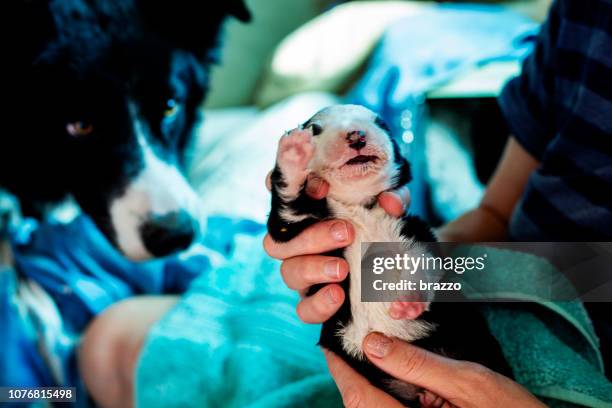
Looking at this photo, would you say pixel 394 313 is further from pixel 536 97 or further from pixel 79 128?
pixel 79 128

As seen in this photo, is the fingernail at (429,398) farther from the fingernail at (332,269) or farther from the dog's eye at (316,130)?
the dog's eye at (316,130)

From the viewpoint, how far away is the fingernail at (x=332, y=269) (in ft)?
1.48

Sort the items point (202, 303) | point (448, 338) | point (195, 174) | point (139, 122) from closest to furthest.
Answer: point (448, 338) → point (202, 303) → point (139, 122) → point (195, 174)

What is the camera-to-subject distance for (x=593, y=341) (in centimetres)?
54

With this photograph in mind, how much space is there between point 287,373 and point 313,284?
15 cm

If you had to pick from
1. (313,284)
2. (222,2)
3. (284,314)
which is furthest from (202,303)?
(222,2)

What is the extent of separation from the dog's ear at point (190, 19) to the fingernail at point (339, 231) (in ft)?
1.96

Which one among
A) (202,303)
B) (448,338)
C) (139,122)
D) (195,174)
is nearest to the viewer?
(448,338)

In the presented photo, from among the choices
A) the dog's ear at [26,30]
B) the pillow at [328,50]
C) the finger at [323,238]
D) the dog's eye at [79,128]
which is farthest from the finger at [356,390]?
the pillow at [328,50]

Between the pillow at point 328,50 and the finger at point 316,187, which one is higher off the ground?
the finger at point 316,187

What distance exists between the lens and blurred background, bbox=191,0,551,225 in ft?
2.98

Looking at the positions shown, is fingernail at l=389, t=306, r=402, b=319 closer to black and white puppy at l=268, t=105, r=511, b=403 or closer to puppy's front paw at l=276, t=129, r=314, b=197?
black and white puppy at l=268, t=105, r=511, b=403

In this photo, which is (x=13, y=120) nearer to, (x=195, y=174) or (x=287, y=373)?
(x=195, y=174)

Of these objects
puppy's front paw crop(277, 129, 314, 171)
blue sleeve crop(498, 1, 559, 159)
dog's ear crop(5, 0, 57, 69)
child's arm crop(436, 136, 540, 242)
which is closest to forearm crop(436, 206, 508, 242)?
child's arm crop(436, 136, 540, 242)
